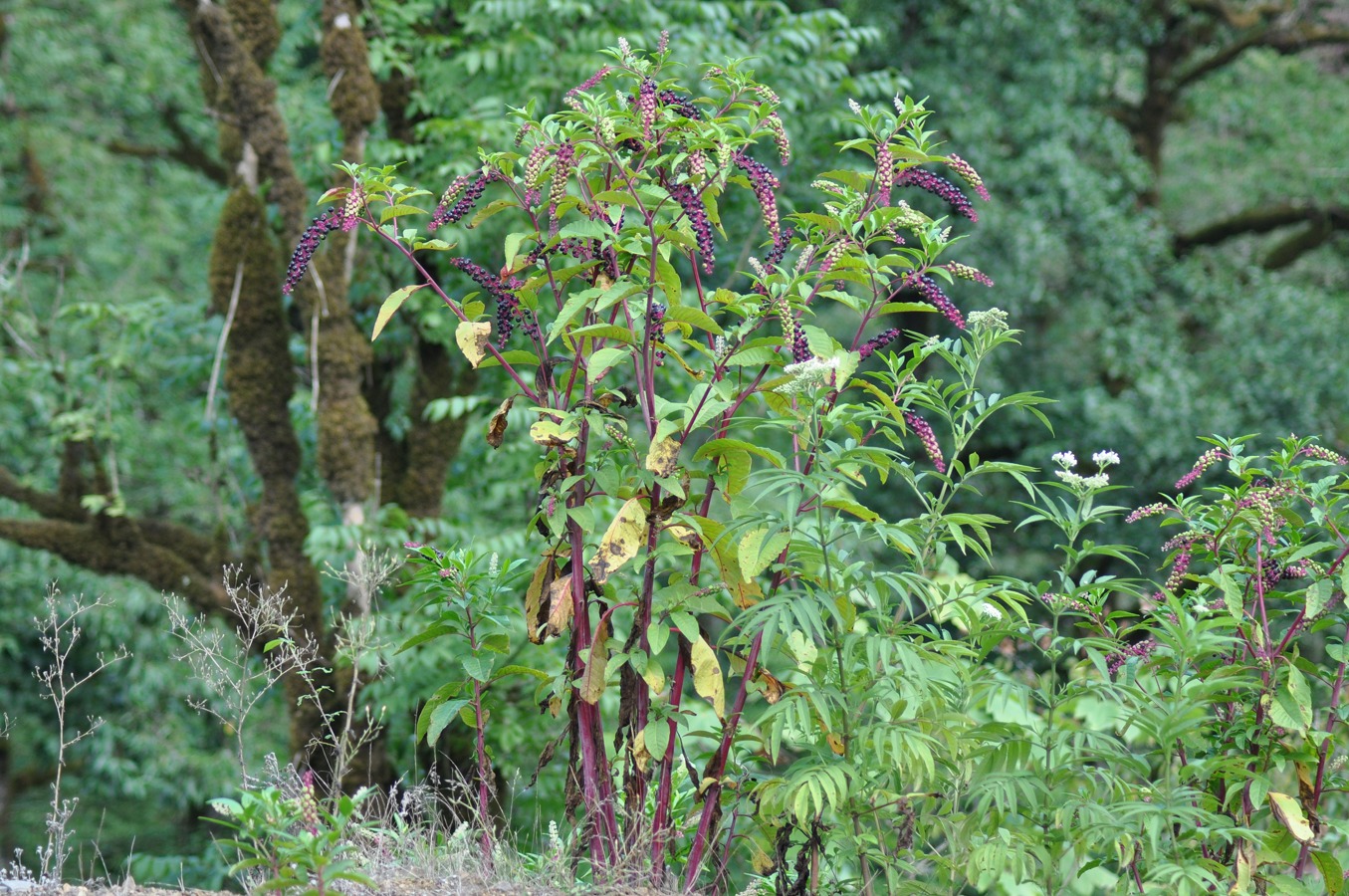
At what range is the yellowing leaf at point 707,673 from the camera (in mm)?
2621

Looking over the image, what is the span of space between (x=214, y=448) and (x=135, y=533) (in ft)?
2.42

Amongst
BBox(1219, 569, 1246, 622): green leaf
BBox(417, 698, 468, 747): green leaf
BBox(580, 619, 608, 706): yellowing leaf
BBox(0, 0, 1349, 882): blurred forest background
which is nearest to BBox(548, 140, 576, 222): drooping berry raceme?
BBox(580, 619, 608, 706): yellowing leaf

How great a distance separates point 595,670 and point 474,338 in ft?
2.76

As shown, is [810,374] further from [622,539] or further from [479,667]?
[479,667]

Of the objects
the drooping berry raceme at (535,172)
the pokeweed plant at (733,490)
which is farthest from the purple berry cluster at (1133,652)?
the drooping berry raceme at (535,172)

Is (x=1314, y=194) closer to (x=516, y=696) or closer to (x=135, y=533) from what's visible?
(x=516, y=696)

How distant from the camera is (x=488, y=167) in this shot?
281 cm

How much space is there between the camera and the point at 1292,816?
2.51 metres

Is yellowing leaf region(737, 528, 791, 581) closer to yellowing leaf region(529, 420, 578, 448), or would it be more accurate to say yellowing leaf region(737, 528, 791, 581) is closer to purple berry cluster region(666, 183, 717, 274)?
yellowing leaf region(529, 420, 578, 448)

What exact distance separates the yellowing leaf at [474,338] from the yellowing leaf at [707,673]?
856 millimetres

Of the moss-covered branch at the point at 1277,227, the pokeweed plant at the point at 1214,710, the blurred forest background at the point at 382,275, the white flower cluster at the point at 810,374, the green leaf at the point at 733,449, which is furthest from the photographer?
the moss-covered branch at the point at 1277,227

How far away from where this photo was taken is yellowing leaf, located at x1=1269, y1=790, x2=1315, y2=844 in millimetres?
2502

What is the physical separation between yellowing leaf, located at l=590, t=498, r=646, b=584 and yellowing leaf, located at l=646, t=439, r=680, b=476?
110 millimetres

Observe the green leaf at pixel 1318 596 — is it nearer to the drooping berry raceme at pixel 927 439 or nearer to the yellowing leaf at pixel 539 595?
the drooping berry raceme at pixel 927 439
